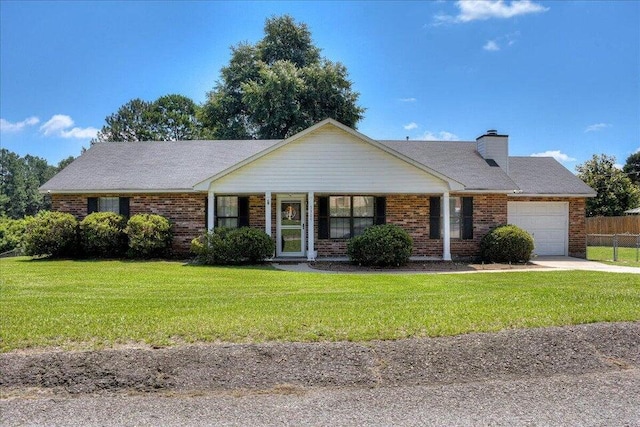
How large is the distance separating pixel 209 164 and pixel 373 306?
12.8 metres

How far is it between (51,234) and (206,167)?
5.88m

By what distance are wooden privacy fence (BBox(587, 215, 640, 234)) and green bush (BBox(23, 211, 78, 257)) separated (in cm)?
2820

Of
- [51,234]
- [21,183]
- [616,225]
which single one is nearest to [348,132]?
[51,234]

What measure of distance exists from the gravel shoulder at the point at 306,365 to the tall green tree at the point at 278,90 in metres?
27.2

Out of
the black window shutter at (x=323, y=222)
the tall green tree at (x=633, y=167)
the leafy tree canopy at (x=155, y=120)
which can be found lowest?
the black window shutter at (x=323, y=222)

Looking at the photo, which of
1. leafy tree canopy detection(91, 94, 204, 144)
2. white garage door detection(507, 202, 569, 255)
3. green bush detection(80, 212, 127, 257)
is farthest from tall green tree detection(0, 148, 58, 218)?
white garage door detection(507, 202, 569, 255)

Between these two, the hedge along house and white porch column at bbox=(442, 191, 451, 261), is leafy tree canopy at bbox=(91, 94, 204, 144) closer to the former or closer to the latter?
the hedge along house

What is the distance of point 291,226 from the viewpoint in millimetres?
16703

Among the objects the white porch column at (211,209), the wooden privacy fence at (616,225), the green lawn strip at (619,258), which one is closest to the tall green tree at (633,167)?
the wooden privacy fence at (616,225)

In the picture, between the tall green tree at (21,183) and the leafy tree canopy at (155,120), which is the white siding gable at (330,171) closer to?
the leafy tree canopy at (155,120)

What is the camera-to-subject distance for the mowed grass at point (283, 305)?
5719 millimetres

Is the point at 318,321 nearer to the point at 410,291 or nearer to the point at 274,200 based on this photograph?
the point at 410,291

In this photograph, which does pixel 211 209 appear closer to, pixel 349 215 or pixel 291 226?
pixel 291 226

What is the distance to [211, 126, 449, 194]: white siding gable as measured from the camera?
15.4 metres
